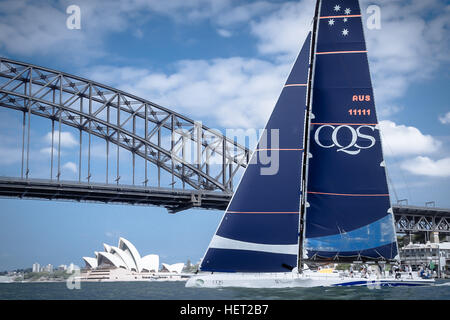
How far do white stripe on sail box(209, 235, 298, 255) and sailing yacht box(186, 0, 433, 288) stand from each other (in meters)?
0.04

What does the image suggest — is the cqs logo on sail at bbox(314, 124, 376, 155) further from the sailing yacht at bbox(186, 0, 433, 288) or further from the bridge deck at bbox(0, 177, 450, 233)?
the bridge deck at bbox(0, 177, 450, 233)

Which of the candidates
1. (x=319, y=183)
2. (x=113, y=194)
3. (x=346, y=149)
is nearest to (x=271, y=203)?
(x=319, y=183)

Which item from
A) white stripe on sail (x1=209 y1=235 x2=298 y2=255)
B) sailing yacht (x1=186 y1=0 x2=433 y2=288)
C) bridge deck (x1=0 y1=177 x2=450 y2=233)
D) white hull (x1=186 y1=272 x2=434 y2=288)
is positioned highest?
bridge deck (x1=0 y1=177 x2=450 y2=233)

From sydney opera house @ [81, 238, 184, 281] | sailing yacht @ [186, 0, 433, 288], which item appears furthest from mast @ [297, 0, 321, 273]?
sydney opera house @ [81, 238, 184, 281]

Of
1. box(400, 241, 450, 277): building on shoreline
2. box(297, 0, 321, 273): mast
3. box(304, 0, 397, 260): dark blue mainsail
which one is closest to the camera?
box(297, 0, 321, 273): mast

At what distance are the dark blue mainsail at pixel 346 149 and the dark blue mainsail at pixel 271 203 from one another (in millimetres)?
620

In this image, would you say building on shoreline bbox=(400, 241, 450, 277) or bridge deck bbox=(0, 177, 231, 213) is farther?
building on shoreline bbox=(400, 241, 450, 277)

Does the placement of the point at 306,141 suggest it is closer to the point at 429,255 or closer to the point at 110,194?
the point at 110,194

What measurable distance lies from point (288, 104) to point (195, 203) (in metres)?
46.4

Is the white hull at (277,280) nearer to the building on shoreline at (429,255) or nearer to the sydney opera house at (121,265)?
the building on shoreline at (429,255)

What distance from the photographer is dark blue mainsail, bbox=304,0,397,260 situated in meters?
21.8

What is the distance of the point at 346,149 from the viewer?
22.1 metres

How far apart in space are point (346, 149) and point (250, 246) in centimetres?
528
